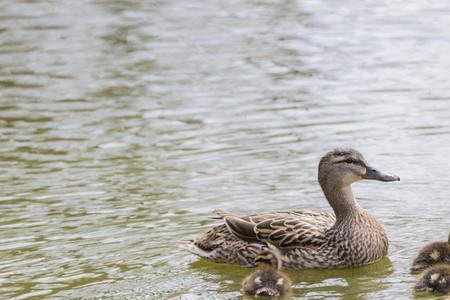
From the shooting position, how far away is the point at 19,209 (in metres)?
10.3

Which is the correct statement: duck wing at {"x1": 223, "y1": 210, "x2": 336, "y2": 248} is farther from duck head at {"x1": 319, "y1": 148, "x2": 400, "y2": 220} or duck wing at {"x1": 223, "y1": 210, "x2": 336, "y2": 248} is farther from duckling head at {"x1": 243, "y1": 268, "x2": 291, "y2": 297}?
duckling head at {"x1": 243, "y1": 268, "x2": 291, "y2": 297}

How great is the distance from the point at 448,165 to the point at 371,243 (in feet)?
6.74

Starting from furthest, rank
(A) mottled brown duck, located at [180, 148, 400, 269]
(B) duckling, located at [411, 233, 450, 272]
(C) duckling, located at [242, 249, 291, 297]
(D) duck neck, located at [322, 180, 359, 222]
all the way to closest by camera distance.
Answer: (D) duck neck, located at [322, 180, 359, 222], (A) mottled brown duck, located at [180, 148, 400, 269], (B) duckling, located at [411, 233, 450, 272], (C) duckling, located at [242, 249, 291, 297]

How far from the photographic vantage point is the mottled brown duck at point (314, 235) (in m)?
8.94

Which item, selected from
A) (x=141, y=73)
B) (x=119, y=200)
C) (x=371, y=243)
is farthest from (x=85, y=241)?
(x=141, y=73)

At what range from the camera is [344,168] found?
923 centimetres

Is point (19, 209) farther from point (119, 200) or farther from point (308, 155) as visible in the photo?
point (308, 155)

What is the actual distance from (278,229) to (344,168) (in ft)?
2.19

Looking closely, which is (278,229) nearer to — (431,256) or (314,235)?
(314,235)

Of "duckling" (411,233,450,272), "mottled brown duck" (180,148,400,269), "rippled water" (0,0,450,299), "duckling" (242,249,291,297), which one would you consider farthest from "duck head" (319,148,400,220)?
"duckling" (242,249,291,297)

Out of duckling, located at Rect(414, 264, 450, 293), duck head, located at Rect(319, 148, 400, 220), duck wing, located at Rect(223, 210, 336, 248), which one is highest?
duck head, located at Rect(319, 148, 400, 220)

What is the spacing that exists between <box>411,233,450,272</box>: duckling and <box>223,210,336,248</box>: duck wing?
821 mm

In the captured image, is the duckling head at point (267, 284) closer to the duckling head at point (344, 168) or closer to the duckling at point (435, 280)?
the duckling at point (435, 280)

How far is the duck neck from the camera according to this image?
9.15 meters
